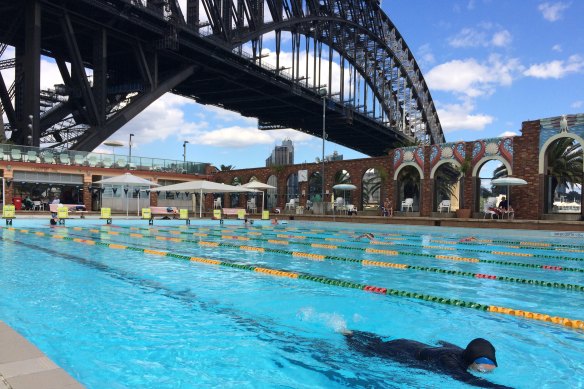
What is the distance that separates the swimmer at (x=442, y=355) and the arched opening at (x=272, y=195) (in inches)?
1211

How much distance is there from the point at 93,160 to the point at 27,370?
29.9 metres

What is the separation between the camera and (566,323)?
5.09 m

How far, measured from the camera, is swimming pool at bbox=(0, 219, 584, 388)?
12.1 ft

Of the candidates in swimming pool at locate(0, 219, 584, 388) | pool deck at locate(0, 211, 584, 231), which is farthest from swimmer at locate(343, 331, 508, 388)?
pool deck at locate(0, 211, 584, 231)

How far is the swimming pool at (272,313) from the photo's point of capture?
3.70 metres

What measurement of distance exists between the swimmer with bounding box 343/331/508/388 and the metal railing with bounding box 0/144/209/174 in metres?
27.1

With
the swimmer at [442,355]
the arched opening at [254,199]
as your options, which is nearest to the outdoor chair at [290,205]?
the arched opening at [254,199]

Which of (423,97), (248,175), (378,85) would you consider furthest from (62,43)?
(423,97)

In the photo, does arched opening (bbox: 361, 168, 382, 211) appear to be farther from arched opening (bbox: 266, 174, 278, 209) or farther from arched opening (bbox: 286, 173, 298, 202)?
arched opening (bbox: 266, 174, 278, 209)

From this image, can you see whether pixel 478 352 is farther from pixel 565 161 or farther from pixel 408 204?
pixel 408 204

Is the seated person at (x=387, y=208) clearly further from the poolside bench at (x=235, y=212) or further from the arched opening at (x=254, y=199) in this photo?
the arched opening at (x=254, y=199)

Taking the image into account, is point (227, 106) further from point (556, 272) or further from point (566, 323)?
point (566, 323)

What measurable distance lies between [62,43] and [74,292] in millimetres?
34117

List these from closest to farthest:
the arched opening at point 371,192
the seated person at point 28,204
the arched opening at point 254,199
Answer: the seated person at point 28,204, the arched opening at point 254,199, the arched opening at point 371,192
